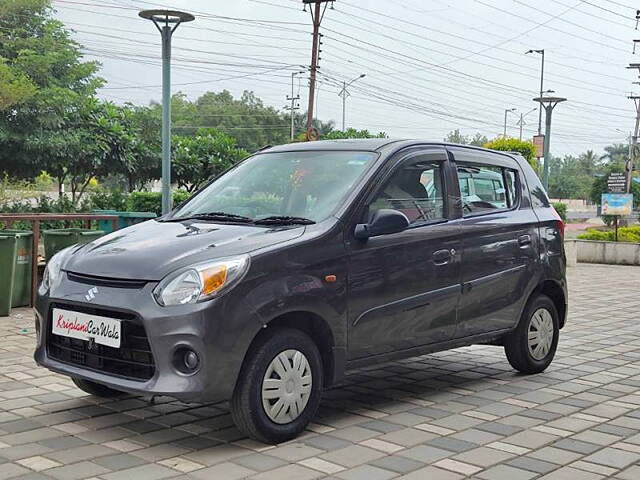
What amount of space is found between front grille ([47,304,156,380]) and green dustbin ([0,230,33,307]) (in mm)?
4807

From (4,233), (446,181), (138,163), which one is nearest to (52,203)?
(138,163)

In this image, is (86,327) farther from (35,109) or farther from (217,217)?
(35,109)

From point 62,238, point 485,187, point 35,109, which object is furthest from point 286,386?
point 35,109

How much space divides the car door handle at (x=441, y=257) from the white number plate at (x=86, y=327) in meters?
2.25

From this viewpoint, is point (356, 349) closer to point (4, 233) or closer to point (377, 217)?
point (377, 217)

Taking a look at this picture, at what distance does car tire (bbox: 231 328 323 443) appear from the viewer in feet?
14.9

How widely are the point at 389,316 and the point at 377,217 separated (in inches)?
26.2

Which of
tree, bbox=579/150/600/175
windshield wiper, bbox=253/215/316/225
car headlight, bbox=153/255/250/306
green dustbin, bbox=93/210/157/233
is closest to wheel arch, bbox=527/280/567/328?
windshield wiper, bbox=253/215/316/225

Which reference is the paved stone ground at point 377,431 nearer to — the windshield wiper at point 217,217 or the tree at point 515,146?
the windshield wiper at point 217,217

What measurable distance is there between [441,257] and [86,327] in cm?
244

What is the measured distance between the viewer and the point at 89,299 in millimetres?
4656

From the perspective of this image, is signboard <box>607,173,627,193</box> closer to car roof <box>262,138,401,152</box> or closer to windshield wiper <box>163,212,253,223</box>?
car roof <box>262,138,401,152</box>

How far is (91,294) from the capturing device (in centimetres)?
467

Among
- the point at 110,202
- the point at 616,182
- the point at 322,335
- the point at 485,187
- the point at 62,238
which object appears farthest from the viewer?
the point at 616,182
